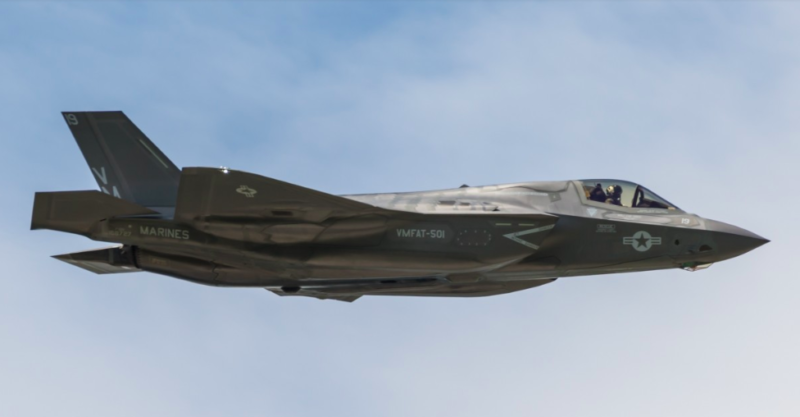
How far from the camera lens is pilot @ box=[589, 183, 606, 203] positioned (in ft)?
71.6

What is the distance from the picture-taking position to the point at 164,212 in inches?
836

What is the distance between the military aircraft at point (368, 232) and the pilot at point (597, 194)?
0.09 ft

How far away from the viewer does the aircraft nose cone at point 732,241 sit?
21516 millimetres

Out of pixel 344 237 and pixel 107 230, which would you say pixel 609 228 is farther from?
pixel 107 230

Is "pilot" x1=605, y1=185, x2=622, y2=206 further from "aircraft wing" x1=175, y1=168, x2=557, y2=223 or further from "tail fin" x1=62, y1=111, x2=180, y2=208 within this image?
"tail fin" x1=62, y1=111, x2=180, y2=208

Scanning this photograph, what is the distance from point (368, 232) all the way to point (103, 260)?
5576mm

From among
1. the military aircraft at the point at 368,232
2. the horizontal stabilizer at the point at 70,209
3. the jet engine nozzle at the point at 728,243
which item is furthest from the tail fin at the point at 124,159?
the jet engine nozzle at the point at 728,243

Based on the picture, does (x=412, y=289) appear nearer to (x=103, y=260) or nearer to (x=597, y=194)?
(x=597, y=194)

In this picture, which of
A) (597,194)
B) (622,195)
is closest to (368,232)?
(597,194)

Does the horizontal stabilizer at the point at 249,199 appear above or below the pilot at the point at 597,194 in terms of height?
below

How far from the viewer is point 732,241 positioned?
21.5 meters

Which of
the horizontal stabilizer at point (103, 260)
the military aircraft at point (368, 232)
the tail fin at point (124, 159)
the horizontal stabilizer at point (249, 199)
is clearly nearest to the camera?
the horizontal stabilizer at point (249, 199)

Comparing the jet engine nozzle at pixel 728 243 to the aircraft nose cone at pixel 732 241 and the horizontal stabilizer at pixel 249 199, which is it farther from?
the horizontal stabilizer at pixel 249 199

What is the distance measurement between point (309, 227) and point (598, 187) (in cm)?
607
